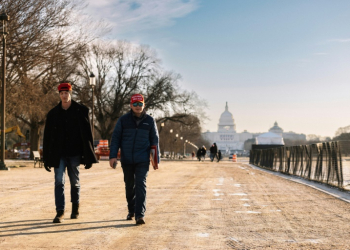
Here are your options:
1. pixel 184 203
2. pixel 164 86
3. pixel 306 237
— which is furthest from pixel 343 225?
pixel 164 86

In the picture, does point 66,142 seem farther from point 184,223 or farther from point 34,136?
point 34,136

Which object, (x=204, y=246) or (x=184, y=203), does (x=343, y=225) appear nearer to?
(x=204, y=246)

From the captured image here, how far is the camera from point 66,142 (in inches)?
334

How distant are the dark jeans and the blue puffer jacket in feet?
0.36

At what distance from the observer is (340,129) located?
167 metres

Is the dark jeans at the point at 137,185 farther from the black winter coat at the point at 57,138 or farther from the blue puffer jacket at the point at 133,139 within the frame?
the black winter coat at the point at 57,138

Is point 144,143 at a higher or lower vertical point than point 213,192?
higher

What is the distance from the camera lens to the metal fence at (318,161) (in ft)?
55.1

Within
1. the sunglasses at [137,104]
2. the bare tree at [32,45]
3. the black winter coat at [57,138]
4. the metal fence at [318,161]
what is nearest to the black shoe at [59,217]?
the black winter coat at [57,138]

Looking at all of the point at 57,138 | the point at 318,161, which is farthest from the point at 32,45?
the point at 57,138

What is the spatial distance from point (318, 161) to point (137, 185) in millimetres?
12759

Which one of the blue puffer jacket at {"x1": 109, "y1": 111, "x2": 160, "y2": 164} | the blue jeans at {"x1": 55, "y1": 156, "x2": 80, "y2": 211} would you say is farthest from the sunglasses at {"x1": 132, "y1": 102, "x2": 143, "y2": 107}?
the blue jeans at {"x1": 55, "y1": 156, "x2": 80, "y2": 211}

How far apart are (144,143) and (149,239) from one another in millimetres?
1761

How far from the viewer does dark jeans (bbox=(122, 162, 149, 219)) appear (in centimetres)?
829
